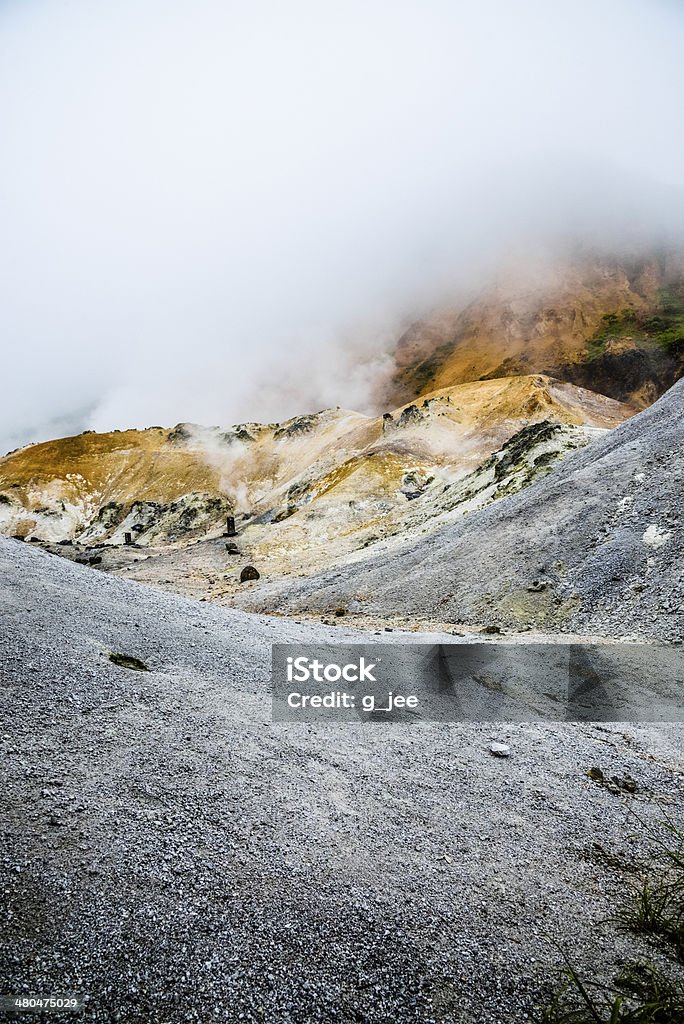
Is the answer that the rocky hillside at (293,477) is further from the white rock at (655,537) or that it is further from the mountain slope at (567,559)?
the white rock at (655,537)

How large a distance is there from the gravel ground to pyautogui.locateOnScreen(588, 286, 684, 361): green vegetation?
111567mm

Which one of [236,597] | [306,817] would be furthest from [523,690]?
[236,597]

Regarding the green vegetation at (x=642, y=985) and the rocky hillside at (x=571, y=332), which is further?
the rocky hillside at (x=571, y=332)

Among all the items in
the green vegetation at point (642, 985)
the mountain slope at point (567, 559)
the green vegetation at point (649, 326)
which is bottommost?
the green vegetation at point (642, 985)

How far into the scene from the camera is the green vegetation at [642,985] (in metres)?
3.69

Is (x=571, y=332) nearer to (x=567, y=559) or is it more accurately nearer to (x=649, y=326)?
(x=649, y=326)

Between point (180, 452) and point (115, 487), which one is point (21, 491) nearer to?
point (115, 487)

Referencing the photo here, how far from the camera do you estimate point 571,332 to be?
110000mm

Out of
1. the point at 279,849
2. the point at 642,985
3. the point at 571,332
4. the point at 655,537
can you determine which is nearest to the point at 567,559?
the point at 655,537

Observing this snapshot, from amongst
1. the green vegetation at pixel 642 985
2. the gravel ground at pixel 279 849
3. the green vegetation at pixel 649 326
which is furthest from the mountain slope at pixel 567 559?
the green vegetation at pixel 649 326

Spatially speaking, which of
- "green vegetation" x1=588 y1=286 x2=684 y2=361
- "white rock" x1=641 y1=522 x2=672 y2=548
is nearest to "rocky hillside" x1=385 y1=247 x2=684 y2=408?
"green vegetation" x1=588 y1=286 x2=684 y2=361

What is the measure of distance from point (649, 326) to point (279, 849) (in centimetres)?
12742

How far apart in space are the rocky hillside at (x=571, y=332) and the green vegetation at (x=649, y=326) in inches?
7.6

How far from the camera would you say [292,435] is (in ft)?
306
